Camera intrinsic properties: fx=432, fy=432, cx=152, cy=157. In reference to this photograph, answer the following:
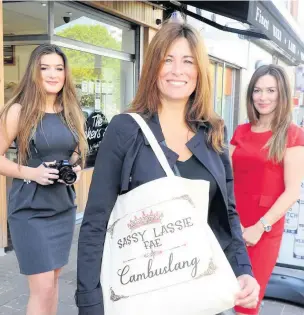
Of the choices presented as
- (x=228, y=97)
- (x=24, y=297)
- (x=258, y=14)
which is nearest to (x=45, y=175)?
(x=24, y=297)

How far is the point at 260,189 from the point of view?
2.54 m

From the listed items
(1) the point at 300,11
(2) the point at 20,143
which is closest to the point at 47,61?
(2) the point at 20,143

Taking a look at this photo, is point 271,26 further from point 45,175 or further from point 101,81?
point 45,175

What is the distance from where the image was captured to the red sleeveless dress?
8.22ft

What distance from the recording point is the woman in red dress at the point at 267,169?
8.05 ft

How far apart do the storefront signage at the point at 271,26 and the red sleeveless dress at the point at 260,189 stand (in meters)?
2.85

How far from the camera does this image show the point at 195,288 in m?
1.33

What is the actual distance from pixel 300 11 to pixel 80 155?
23.3 metres

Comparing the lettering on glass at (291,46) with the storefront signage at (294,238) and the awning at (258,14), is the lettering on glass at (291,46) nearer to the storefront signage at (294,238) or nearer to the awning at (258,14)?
the awning at (258,14)

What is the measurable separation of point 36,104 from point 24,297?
1894 millimetres

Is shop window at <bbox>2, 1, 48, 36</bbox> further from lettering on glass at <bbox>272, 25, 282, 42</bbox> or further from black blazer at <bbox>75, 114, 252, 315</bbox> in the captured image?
black blazer at <bbox>75, 114, 252, 315</bbox>

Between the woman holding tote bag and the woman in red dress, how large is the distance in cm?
95

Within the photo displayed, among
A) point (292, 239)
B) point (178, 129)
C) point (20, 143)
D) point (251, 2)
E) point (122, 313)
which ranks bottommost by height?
point (292, 239)

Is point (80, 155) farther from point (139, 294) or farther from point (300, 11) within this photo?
point (300, 11)
